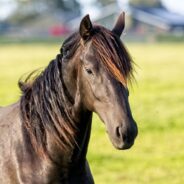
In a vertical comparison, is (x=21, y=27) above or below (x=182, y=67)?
below

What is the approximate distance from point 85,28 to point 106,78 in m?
0.38

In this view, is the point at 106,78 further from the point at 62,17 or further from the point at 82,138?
the point at 62,17

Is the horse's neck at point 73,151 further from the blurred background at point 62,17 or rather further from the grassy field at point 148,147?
the blurred background at point 62,17

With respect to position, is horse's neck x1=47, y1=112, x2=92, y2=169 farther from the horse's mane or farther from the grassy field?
the grassy field

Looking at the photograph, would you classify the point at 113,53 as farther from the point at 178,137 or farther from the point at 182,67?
the point at 182,67

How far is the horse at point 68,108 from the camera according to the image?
421 cm

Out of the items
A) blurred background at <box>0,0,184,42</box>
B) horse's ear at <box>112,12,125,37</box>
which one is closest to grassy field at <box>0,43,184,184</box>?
horse's ear at <box>112,12,125,37</box>

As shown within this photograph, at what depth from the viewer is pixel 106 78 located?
13.8 ft

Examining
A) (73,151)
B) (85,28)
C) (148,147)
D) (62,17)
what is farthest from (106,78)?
(62,17)

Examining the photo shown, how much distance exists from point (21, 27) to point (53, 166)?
10483 centimetres

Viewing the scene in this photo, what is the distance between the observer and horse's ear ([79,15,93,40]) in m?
4.30

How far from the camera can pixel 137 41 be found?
8019 cm

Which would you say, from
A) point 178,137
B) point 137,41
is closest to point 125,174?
point 178,137

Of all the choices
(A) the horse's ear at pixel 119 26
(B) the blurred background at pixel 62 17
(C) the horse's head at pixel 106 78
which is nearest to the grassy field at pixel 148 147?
(A) the horse's ear at pixel 119 26
